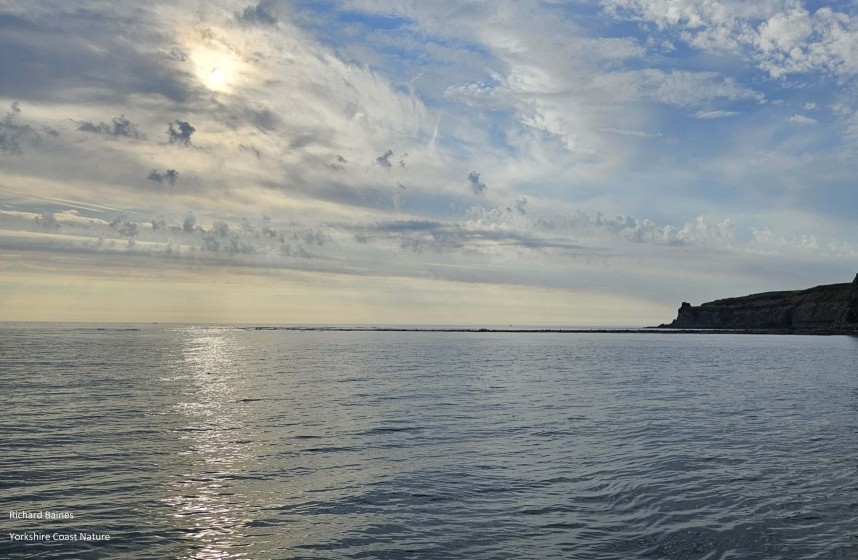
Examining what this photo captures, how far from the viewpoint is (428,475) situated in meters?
23.3

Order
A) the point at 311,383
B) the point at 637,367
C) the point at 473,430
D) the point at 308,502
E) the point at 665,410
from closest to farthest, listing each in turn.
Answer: the point at 308,502, the point at 473,430, the point at 665,410, the point at 311,383, the point at 637,367

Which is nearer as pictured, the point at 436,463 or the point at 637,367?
the point at 436,463

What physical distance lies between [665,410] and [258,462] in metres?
29.2

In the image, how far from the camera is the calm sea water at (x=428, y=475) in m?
16.2

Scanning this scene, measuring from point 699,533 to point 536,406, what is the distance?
1060 inches

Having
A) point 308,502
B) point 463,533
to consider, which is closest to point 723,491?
point 463,533

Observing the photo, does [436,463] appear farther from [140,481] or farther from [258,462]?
[140,481]

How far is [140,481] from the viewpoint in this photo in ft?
72.6

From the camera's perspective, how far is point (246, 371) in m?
75.4

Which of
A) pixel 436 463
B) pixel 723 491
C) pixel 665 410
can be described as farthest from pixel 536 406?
pixel 723 491

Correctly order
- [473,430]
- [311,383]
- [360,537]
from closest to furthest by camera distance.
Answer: [360,537], [473,430], [311,383]

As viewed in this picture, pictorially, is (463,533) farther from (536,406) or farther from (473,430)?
(536,406)

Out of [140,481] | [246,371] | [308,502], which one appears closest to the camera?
[308,502]

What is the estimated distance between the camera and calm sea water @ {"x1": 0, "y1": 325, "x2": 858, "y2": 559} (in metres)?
16.2
